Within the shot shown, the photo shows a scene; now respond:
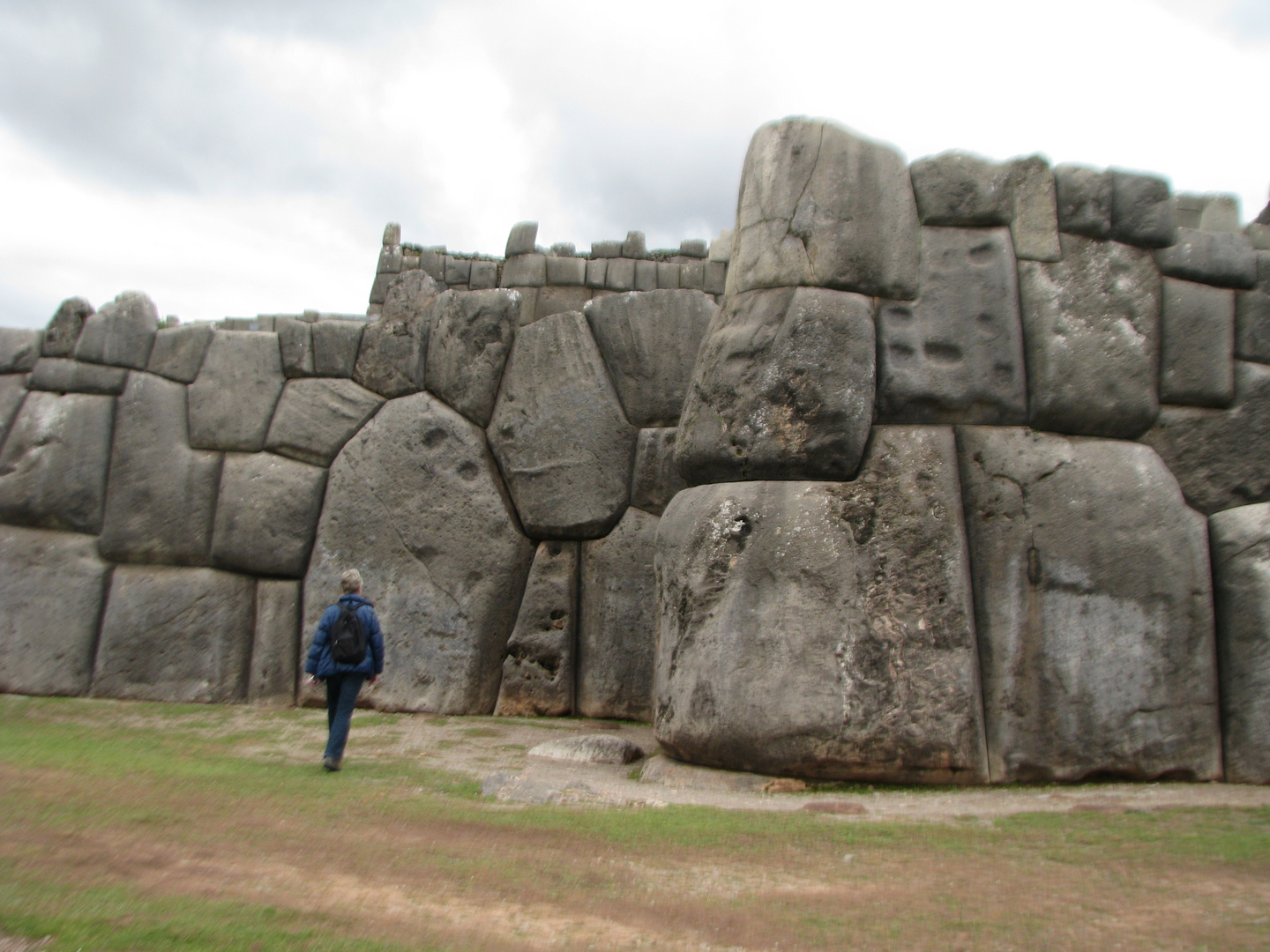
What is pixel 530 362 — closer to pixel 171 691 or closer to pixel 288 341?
pixel 288 341

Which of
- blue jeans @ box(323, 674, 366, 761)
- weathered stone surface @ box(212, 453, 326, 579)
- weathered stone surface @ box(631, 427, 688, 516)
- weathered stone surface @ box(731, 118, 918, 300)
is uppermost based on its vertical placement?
weathered stone surface @ box(731, 118, 918, 300)

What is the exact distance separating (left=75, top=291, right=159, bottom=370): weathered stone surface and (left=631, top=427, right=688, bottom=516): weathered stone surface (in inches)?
147

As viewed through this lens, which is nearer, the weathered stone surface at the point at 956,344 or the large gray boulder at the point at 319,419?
the weathered stone surface at the point at 956,344

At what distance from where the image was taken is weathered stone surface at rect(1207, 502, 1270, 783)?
16.6 ft

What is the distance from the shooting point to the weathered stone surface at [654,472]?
6957 millimetres

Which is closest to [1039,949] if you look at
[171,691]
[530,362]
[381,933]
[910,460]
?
[381,933]

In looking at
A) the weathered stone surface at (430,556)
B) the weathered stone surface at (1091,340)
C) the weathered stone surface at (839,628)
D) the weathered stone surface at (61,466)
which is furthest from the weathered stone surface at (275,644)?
the weathered stone surface at (1091,340)

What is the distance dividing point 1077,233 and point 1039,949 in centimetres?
394

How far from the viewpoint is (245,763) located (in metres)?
5.27

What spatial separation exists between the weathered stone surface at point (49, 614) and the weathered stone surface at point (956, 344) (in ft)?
18.6

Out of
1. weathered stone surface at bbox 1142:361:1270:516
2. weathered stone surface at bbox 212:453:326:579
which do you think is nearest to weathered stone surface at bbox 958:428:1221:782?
weathered stone surface at bbox 1142:361:1270:516

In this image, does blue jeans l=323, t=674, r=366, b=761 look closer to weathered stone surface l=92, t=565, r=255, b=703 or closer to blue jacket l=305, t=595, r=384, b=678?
blue jacket l=305, t=595, r=384, b=678

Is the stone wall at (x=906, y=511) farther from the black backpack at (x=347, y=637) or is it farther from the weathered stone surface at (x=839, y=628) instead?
the black backpack at (x=347, y=637)

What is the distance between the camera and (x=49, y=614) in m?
7.28
